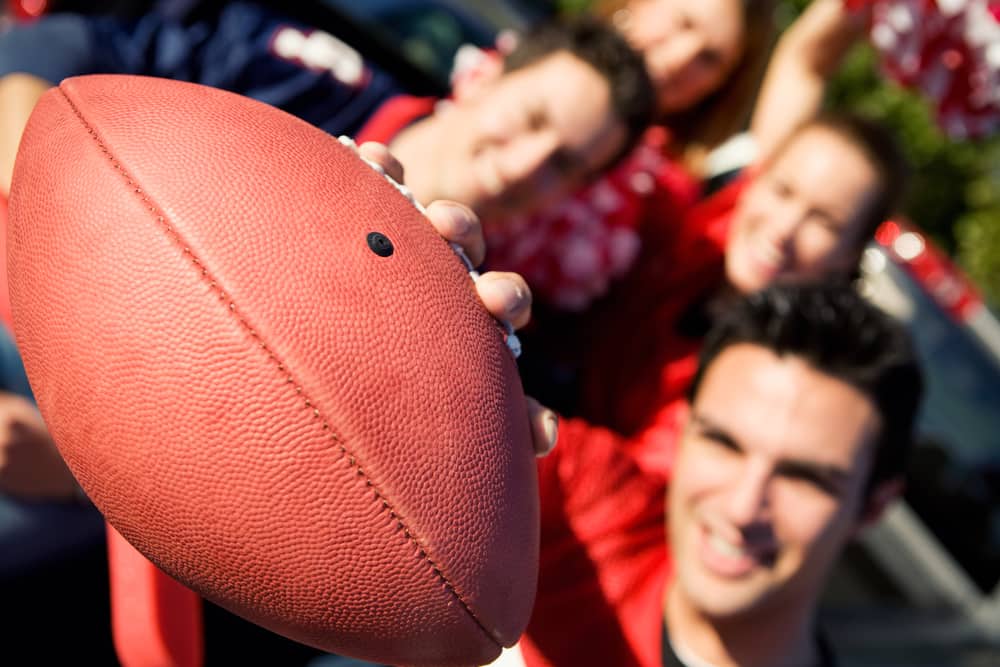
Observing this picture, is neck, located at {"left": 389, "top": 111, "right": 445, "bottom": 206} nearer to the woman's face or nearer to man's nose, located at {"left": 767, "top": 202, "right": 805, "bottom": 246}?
the woman's face

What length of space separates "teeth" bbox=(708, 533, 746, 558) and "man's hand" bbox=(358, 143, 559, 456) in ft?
1.50

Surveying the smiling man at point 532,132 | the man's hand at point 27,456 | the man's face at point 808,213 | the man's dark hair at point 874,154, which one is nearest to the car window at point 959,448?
the man's dark hair at point 874,154

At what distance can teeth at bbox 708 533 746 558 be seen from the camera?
1.01 metres

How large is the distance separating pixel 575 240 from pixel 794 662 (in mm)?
892

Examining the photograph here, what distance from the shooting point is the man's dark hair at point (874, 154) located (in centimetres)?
142

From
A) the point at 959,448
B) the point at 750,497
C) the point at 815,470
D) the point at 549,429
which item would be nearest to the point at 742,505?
the point at 750,497

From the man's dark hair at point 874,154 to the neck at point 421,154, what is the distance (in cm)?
75

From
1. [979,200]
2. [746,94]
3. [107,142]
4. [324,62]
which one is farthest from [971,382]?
[107,142]

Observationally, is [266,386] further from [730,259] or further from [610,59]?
[730,259]

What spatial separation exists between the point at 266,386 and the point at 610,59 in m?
0.92

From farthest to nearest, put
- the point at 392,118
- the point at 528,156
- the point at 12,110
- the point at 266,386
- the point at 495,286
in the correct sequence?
the point at 392,118
the point at 528,156
the point at 12,110
the point at 495,286
the point at 266,386

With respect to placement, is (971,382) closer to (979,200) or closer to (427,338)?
(979,200)

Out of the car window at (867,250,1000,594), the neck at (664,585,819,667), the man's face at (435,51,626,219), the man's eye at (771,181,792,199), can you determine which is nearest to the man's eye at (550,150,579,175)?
the man's face at (435,51,626,219)

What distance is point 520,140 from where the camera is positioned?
3.57ft
